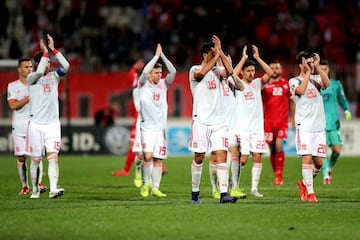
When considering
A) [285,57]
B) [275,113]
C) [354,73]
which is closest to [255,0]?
[285,57]

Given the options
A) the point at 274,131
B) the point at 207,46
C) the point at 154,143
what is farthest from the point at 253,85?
the point at 207,46

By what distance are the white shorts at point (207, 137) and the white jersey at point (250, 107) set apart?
9.73ft

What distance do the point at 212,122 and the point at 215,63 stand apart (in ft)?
3.20

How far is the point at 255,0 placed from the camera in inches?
1511

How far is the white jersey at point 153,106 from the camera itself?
19797 mm

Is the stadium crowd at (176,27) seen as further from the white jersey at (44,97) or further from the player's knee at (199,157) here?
the player's knee at (199,157)

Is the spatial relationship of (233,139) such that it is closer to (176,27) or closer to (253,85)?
(253,85)

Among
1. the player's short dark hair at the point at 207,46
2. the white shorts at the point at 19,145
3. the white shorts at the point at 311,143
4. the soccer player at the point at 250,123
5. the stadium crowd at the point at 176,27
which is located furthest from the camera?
the stadium crowd at the point at 176,27

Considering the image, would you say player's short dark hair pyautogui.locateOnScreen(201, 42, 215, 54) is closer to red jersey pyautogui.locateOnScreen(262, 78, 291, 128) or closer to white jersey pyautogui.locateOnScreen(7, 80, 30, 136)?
white jersey pyautogui.locateOnScreen(7, 80, 30, 136)

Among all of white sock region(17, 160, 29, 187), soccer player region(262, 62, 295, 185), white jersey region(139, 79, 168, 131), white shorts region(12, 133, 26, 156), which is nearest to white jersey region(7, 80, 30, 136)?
white shorts region(12, 133, 26, 156)

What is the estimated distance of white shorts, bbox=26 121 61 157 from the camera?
18.3m

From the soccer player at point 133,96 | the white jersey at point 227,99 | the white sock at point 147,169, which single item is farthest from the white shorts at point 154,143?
the soccer player at point 133,96

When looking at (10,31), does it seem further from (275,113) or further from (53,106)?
(53,106)

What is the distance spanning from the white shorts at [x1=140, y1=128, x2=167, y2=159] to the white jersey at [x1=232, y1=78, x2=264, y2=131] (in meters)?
1.51
